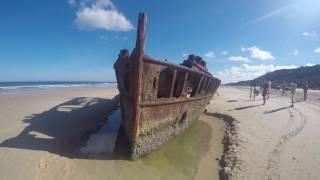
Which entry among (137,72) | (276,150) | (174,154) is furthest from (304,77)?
(137,72)

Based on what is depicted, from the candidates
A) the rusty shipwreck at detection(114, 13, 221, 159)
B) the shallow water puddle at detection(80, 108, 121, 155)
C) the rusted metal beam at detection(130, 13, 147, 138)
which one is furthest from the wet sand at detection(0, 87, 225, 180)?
the rusted metal beam at detection(130, 13, 147, 138)

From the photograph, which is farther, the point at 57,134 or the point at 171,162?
the point at 57,134

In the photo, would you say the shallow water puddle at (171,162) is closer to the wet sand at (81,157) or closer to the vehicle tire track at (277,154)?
the wet sand at (81,157)

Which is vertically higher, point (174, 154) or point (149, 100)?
point (149, 100)

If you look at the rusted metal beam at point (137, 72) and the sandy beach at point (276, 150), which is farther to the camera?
the rusted metal beam at point (137, 72)

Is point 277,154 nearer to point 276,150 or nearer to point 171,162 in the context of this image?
point 276,150

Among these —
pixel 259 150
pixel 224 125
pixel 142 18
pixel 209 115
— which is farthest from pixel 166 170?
pixel 209 115

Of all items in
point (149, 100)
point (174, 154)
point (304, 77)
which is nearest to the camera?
point (149, 100)

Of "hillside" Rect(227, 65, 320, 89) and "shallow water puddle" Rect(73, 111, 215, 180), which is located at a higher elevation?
"hillside" Rect(227, 65, 320, 89)

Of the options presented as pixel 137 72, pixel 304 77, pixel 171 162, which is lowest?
pixel 171 162

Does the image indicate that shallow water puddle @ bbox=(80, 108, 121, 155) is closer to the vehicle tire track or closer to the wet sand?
the wet sand

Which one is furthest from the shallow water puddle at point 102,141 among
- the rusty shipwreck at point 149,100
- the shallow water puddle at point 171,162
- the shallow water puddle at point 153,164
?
the shallow water puddle at point 171,162

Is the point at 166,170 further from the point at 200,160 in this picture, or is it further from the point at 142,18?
the point at 142,18

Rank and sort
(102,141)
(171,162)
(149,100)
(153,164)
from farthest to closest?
(102,141) → (149,100) → (171,162) → (153,164)
